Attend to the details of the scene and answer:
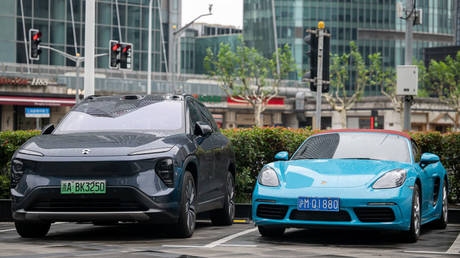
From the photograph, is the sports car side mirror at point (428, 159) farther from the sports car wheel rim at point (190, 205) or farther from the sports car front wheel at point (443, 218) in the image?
the sports car wheel rim at point (190, 205)

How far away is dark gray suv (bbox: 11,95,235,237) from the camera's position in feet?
26.1

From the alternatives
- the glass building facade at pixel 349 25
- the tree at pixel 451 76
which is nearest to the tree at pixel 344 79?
the tree at pixel 451 76

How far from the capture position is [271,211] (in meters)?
8.35

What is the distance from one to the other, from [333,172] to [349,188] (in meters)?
0.41

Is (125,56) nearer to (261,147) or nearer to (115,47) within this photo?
(115,47)

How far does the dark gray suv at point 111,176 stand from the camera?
796 cm

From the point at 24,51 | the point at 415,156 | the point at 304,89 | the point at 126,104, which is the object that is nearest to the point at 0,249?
the point at 126,104

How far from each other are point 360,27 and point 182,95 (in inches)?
3820

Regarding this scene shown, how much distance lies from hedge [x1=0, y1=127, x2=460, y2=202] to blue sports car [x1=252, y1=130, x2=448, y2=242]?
3.12m

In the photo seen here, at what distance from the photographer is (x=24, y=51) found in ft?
210

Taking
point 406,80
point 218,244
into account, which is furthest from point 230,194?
point 406,80

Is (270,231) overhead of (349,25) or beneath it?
beneath

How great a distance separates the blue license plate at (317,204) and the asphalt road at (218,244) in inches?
15.5

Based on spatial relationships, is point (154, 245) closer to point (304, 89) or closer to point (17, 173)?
point (17, 173)
